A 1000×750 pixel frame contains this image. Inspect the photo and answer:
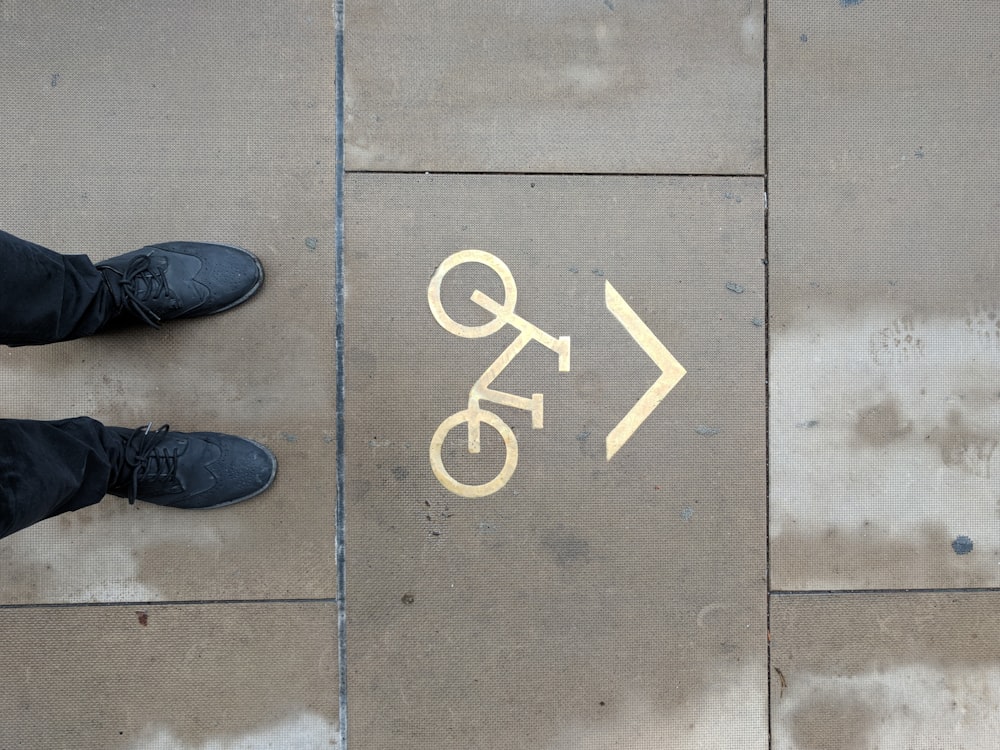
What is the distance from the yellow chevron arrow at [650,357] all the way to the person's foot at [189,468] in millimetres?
1250

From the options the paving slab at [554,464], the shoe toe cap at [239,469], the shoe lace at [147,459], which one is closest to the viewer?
the shoe lace at [147,459]

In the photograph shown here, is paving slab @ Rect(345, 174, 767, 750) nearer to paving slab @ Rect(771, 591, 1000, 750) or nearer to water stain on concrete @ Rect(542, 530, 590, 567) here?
water stain on concrete @ Rect(542, 530, 590, 567)

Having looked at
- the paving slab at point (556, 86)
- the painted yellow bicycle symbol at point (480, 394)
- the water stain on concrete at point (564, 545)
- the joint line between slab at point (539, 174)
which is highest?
the paving slab at point (556, 86)

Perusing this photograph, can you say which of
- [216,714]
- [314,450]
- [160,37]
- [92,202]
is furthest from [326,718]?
[160,37]

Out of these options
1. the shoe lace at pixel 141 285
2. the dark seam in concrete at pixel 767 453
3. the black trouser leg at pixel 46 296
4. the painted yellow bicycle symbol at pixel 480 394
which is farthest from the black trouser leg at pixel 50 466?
the dark seam in concrete at pixel 767 453

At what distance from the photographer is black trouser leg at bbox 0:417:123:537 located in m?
1.63

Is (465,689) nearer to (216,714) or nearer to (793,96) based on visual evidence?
(216,714)

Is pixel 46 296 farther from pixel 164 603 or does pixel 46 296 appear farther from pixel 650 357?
pixel 650 357

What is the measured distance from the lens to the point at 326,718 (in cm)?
227

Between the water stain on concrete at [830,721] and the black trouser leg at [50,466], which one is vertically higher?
the black trouser leg at [50,466]

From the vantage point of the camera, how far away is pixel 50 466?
1.76 meters

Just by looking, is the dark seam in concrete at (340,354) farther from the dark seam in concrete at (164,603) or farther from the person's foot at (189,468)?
the person's foot at (189,468)

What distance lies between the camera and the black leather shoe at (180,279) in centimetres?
212

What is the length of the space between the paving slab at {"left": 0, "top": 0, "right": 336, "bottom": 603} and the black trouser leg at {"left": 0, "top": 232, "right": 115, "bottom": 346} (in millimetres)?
→ 248
